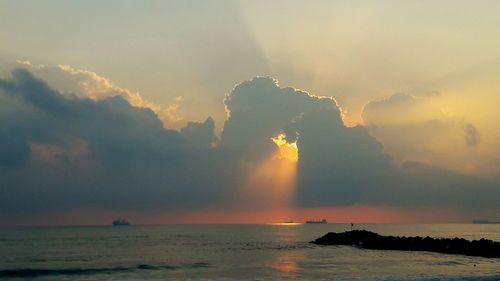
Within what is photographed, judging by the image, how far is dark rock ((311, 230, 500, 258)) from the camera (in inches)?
2621

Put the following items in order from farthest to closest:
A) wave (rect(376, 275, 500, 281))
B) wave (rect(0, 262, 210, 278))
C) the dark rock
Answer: the dark rock → wave (rect(0, 262, 210, 278)) → wave (rect(376, 275, 500, 281))

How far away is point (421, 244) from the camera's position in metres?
77.2

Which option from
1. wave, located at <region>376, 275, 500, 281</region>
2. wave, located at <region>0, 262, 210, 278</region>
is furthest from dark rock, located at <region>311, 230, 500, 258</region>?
wave, located at <region>0, 262, 210, 278</region>

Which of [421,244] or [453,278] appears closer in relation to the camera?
[453,278]

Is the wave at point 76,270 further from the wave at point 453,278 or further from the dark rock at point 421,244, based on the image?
the dark rock at point 421,244

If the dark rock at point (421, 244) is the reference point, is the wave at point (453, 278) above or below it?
below

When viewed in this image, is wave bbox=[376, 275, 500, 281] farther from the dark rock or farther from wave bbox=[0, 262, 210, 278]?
wave bbox=[0, 262, 210, 278]

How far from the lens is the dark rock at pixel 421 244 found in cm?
6656

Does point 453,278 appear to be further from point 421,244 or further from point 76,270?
point 76,270

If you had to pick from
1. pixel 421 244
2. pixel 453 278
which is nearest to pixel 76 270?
pixel 453 278

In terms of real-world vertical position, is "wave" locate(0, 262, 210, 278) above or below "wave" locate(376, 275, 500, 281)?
below

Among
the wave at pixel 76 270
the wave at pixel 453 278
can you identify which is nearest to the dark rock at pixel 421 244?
the wave at pixel 453 278

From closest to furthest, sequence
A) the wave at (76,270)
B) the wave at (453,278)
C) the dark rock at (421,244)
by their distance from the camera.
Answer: the wave at (453,278), the wave at (76,270), the dark rock at (421,244)

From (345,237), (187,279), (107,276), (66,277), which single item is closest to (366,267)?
(187,279)
